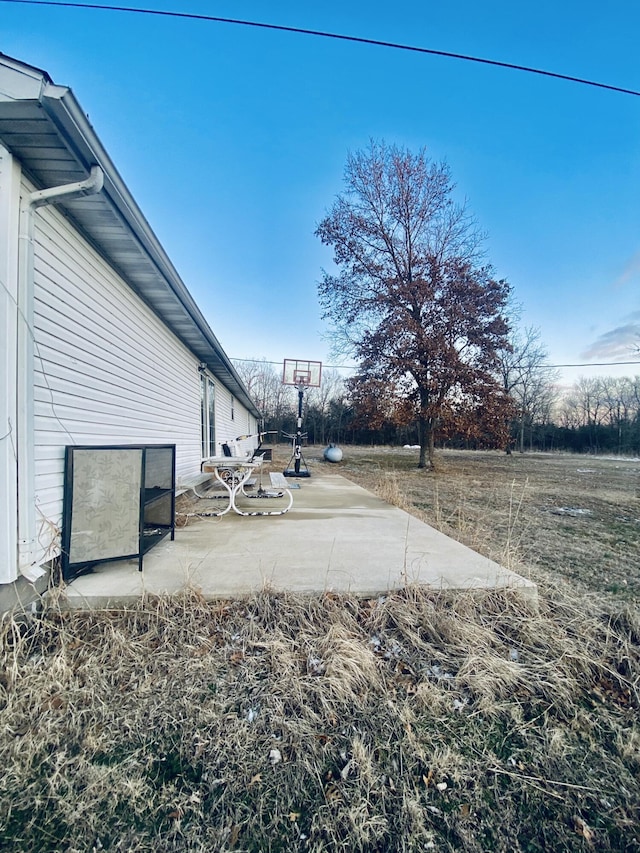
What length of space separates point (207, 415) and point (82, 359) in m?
5.67

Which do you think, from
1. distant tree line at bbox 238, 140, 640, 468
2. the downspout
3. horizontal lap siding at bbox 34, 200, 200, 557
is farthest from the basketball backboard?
the downspout

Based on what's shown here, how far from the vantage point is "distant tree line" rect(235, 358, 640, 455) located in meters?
Result: 26.0

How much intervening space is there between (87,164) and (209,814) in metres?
3.14

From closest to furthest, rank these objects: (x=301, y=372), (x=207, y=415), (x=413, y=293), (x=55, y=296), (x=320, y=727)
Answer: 1. (x=320, y=727)
2. (x=55, y=296)
3. (x=207, y=415)
4. (x=301, y=372)
5. (x=413, y=293)

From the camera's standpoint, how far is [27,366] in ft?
6.82

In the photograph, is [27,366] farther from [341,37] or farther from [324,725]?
[341,37]

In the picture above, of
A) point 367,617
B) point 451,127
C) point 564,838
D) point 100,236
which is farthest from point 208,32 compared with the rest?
point 564,838

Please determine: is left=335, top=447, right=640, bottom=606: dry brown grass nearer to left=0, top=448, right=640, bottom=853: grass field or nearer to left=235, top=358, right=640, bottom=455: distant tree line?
left=0, top=448, right=640, bottom=853: grass field

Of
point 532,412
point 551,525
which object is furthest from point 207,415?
point 532,412

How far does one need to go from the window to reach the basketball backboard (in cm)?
217

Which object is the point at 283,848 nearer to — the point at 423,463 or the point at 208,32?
the point at 208,32

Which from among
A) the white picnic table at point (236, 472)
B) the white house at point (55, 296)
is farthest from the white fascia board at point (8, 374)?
the white picnic table at point (236, 472)

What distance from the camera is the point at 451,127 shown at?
791 centimetres

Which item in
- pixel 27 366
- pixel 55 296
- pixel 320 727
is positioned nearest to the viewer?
pixel 320 727
